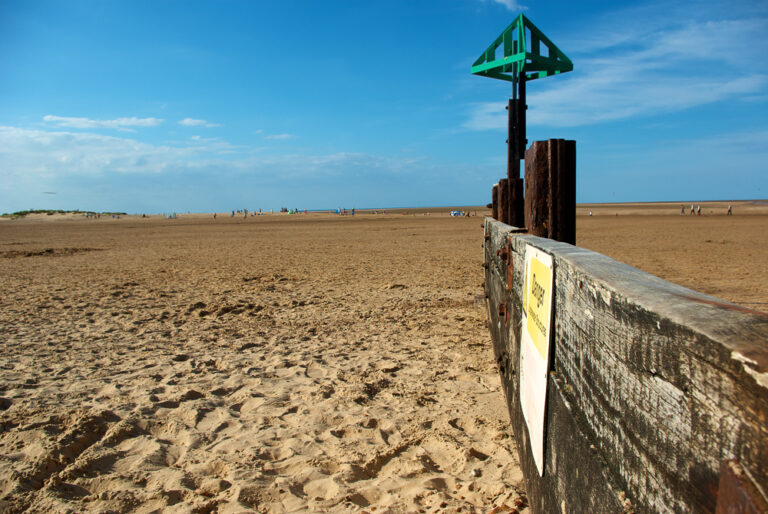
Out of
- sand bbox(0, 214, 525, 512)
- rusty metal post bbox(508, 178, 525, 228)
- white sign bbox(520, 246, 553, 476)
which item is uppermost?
rusty metal post bbox(508, 178, 525, 228)

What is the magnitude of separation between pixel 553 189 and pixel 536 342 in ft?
3.50

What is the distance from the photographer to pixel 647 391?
87 centimetres

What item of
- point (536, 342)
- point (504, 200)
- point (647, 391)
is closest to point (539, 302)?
point (536, 342)

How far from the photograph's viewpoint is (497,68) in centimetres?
812

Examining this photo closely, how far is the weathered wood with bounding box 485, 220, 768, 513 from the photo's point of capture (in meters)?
0.60

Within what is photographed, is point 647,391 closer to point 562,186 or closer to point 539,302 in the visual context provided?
point 539,302

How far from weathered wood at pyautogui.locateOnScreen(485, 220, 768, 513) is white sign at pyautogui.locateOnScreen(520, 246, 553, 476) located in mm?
85

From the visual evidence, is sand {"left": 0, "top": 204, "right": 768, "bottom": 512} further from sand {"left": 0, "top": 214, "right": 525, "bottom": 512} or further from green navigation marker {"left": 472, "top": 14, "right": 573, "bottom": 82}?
green navigation marker {"left": 472, "top": 14, "right": 573, "bottom": 82}

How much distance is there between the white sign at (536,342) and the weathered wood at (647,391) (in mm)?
85

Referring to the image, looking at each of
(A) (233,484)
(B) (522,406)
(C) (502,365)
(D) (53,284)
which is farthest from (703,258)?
(D) (53,284)

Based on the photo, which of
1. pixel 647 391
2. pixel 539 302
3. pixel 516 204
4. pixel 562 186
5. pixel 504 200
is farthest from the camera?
pixel 504 200

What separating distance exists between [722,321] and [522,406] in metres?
1.90

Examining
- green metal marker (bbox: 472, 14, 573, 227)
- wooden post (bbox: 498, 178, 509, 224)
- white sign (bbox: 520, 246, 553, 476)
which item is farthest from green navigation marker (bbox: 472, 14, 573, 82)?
white sign (bbox: 520, 246, 553, 476)

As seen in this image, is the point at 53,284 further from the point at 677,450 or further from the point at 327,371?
the point at 677,450
